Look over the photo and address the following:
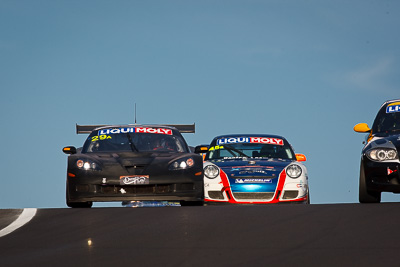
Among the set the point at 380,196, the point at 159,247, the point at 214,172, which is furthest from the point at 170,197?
the point at 159,247

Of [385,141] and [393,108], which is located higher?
[393,108]

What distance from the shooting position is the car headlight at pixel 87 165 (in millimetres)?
12227

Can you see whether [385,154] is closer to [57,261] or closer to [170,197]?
[170,197]

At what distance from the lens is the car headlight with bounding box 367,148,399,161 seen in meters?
11.5

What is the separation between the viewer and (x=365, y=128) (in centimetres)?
1272

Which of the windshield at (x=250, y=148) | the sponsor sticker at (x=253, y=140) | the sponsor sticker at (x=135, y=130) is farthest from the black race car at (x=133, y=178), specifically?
the sponsor sticker at (x=253, y=140)

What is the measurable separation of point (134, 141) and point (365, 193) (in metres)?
4.06

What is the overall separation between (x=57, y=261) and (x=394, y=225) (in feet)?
11.1

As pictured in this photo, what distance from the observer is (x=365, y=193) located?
11.7m

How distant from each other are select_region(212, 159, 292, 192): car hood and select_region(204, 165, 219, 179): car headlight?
12 cm

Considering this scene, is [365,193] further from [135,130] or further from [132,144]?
[135,130]

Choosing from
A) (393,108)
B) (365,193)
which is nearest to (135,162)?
(365,193)

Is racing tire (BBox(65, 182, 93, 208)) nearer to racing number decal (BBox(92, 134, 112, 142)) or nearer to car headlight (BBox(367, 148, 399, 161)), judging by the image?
racing number decal (BBox(92, 134, 112, 142))

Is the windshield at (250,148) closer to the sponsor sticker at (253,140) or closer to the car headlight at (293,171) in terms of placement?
the sponsor sticker at (253,140)
